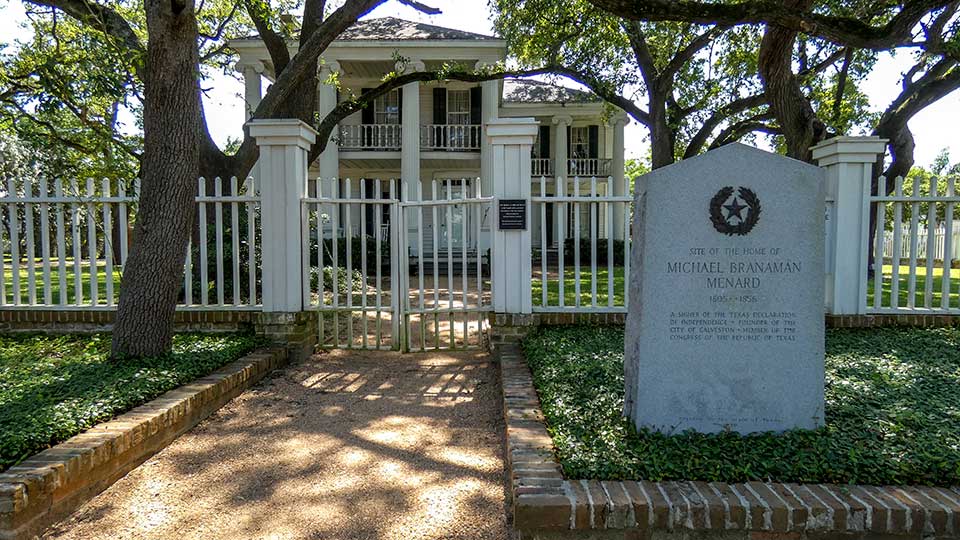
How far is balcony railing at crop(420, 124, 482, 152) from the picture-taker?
17359 mm

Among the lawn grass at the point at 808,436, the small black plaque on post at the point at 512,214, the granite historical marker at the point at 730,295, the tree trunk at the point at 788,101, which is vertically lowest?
the lawn grass at the point at 808,436

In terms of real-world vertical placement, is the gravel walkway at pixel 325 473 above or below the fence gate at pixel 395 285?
below

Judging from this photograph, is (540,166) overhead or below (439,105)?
below

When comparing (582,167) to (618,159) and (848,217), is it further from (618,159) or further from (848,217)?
(848,217)

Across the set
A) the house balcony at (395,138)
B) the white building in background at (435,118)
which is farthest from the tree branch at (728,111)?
the house balcony at (395,138)

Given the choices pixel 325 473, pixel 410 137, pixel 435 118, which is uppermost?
pixel 435 118

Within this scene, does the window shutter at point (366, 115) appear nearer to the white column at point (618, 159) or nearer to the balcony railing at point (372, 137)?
the balcony railing at point (372, 137)

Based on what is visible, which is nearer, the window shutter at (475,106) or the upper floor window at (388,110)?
the window shutter at (475,106)

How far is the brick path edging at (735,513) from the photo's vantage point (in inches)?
91.8

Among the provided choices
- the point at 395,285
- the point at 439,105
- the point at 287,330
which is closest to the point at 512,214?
the point at 395,285

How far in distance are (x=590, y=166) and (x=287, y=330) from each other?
1710 centimetres

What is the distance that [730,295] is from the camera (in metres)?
3.14

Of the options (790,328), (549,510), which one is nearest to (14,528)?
(549,510)

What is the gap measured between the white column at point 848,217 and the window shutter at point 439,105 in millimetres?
14243
